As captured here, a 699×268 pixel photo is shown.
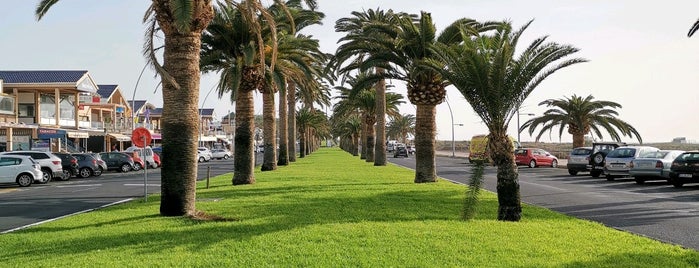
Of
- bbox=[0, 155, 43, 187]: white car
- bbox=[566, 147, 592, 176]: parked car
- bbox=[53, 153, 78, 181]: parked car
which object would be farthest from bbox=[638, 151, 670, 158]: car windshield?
bbox=[53, 153, 78, 181]: parked car

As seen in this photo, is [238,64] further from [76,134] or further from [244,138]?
[76,134]

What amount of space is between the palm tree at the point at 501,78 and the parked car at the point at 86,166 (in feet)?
83.5

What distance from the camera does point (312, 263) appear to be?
300 inches

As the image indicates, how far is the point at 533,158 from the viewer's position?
4188 cm

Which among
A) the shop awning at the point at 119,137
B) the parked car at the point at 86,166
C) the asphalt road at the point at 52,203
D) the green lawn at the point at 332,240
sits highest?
the shop awning at the point at 119,137

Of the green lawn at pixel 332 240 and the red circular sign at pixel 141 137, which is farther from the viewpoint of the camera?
the red circular sign at pixel 141 137

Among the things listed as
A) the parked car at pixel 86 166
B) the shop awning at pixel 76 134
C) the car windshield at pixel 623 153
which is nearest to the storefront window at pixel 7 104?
the shop awning at pixel 76 134

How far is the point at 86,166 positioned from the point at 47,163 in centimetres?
417

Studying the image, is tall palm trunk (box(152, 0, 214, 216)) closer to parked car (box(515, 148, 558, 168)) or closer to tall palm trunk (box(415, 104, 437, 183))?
tall palm trunk (box(415, 104, 437, 183))

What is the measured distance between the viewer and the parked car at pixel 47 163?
95.1 ft

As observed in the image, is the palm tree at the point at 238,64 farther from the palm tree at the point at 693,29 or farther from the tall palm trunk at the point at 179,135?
the palm tree at the point at 693,29

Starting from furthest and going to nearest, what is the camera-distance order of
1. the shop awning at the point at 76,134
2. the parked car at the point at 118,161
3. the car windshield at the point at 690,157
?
the shop awning at the point at 76,134 < the parked car at the point at 118,161 < the car windshield at the point at 690,157

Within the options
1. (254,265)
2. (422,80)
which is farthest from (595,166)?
(254,265)

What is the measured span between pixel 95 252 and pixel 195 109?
4.95m
